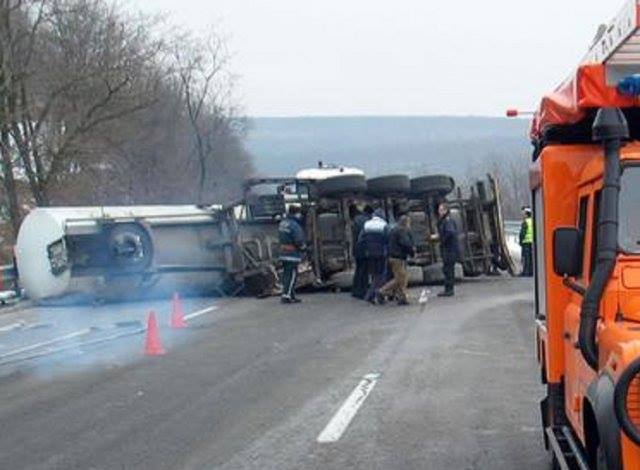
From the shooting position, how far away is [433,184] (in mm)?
21922

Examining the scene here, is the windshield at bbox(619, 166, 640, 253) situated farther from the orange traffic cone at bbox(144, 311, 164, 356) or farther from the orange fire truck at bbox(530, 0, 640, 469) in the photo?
the orange traffic cone at bbox(144, 311, 164, 356)

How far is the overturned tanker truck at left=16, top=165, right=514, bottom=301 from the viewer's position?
795 inches

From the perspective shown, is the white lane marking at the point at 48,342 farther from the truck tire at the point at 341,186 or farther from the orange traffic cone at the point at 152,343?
the truck tire at the point at 341,186

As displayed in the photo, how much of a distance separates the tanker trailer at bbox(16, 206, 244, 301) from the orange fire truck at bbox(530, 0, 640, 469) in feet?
47.9

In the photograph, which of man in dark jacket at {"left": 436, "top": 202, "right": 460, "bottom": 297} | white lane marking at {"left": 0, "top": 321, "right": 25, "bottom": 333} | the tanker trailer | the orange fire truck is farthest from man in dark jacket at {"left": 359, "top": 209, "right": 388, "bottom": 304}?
the orange fire truck

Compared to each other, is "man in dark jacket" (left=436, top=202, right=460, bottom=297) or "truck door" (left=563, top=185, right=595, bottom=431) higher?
"truck door" (left=563, top=185, right=595, bottom=431)

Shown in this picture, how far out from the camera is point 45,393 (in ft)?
35.6

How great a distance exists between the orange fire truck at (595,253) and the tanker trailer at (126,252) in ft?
47.9

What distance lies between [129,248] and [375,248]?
4.57 m

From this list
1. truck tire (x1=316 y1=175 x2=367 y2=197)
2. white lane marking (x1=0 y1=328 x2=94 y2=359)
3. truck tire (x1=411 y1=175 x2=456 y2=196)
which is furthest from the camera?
truck tire (x1=411 y1=175 x2=456 y2=196)

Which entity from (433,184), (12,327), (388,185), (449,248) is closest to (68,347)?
(12,327)

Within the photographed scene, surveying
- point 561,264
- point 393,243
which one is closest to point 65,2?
point 393,243

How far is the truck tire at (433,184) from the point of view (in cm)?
2188

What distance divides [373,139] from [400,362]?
104793 mm
